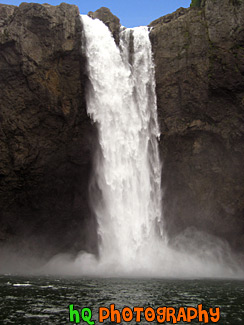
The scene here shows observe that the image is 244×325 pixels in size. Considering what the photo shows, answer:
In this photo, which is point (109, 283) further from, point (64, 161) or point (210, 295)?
point (64, 161)

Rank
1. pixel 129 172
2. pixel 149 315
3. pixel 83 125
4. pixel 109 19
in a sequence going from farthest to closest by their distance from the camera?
pixel 109 19, pixel 83 125, pixel 129 172, pixel 149 315

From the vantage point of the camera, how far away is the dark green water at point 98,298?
13.5 metres

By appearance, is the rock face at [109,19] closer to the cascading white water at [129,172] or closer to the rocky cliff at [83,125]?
the cascading white water at [129,172]

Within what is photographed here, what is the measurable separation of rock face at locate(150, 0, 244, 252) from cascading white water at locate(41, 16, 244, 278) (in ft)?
3.88

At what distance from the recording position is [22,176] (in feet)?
107

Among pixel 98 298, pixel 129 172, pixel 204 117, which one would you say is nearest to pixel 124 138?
pixel 129 172

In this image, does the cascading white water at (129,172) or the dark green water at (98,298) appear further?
the cascading white water at (129,172)

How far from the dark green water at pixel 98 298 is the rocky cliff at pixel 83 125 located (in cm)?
1255

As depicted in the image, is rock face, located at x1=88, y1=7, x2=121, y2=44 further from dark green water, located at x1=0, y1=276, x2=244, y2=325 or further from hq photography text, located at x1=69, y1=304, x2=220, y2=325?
hq photography text, located at x1=69, y1=304, x2=220, y2=325

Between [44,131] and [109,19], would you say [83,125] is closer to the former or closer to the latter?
[44,131]

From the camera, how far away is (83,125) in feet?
109

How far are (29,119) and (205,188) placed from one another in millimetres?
16228

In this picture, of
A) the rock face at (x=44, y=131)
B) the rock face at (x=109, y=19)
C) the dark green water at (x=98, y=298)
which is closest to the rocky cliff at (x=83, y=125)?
the rock face at (x=44, y=131)

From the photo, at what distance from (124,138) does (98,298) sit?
18789 mm
